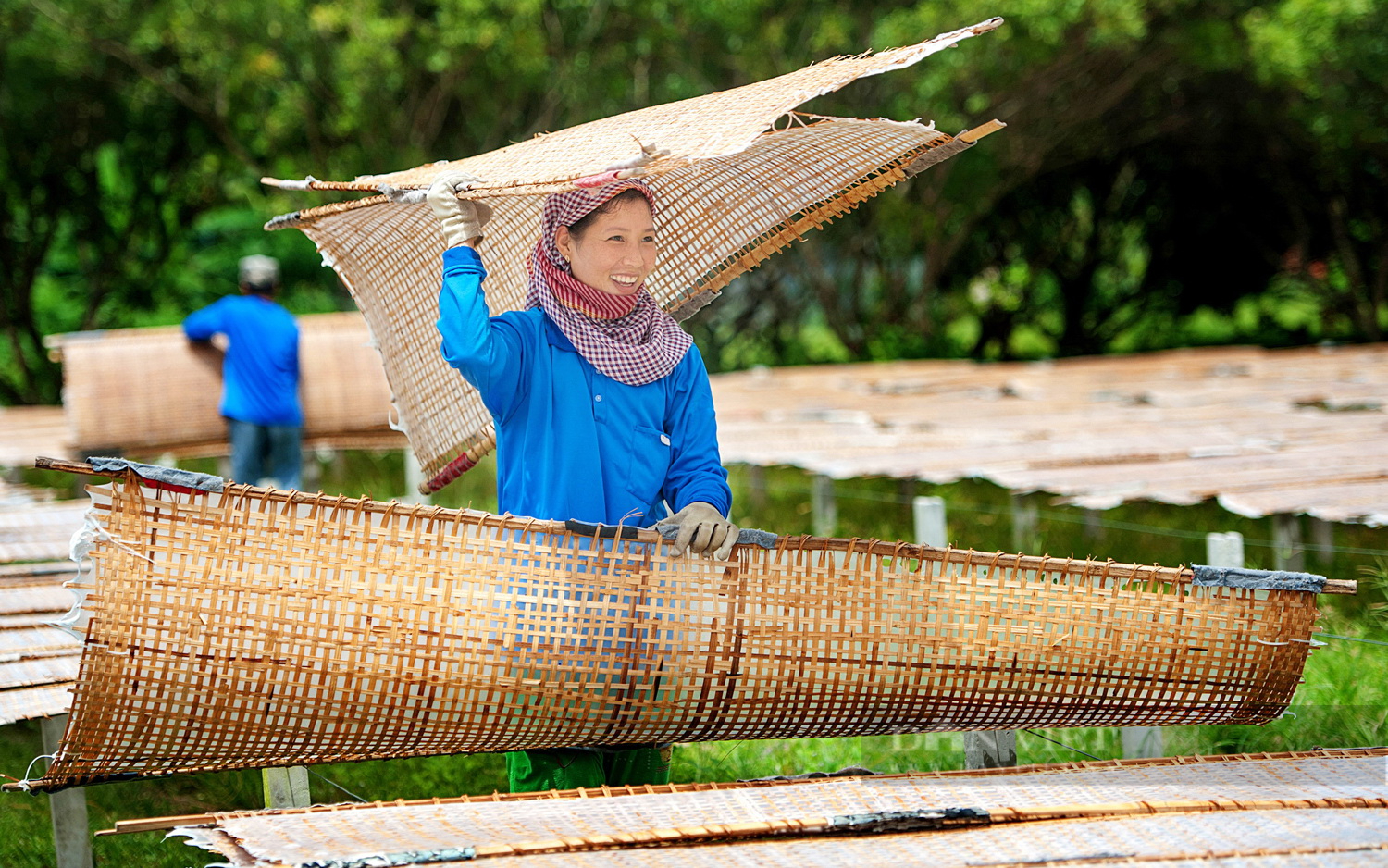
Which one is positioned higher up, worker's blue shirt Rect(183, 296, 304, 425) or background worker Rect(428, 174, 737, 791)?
worker's blue shirt Rect(183, 296, 304, 425)

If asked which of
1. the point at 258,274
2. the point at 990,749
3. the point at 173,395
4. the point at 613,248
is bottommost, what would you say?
the point at 990,749

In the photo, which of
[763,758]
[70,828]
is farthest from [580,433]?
[763,758]

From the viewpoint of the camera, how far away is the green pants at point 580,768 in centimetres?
318

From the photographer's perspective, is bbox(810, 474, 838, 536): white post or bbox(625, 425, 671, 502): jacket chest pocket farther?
bbox(810, 474, 838, 536): white post

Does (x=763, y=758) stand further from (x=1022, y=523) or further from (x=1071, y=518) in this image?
(x=1071, y=518)

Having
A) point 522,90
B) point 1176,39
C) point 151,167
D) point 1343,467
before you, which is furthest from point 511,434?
point 151,167

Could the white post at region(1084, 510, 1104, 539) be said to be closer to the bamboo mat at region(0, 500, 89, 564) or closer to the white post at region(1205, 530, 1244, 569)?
the white post at region(1205, 530, 1244, 569)

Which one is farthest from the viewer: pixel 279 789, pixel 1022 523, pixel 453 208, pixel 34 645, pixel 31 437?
pixel 31 437

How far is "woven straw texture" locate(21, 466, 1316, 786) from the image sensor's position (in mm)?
2879

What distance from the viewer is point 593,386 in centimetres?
302

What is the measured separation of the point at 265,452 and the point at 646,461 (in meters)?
5.76

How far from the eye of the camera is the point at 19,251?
57.2 ft

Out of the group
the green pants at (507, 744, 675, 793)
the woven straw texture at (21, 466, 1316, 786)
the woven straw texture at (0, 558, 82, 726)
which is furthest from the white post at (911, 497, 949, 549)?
the woven straw texture at (0, 558, 82, 726)

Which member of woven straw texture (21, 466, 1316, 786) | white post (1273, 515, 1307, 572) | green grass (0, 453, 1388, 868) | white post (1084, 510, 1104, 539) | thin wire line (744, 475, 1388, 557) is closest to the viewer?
woven straw texture (21, 466, 1316, 786)
